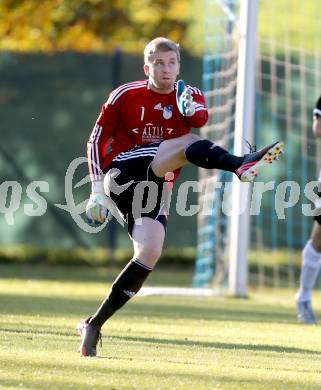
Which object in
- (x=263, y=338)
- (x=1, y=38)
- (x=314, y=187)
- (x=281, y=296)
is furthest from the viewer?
(x=1, y=38)

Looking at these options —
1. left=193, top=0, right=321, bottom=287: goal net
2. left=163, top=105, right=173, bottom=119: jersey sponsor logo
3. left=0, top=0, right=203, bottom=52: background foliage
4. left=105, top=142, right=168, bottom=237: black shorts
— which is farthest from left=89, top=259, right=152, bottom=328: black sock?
left=0, top=0, right=203, bottom=52: background foliage

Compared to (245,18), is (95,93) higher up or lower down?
lower down

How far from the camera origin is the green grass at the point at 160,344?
4.92m

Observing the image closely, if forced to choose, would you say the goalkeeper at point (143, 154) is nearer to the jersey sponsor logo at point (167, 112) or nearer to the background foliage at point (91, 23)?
the jersey sponsor logo at point (167, 112)

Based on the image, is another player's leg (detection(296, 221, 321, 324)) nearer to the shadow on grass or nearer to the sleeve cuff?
the shadow on grass

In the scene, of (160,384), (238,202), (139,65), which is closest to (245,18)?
(238,202)

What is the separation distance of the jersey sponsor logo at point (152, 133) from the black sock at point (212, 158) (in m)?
0.55

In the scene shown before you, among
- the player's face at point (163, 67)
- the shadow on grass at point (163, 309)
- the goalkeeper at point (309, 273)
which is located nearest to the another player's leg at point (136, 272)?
the player's face at point (163, 67)

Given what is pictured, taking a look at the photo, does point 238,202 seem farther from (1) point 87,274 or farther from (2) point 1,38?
(2) point 1,38

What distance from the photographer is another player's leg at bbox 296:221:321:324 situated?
Result: 26.8 ft

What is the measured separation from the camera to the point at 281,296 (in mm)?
11383

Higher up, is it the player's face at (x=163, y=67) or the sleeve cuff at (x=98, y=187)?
the player's face at (x=163, y=67)

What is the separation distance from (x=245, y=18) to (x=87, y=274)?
13.4 ft

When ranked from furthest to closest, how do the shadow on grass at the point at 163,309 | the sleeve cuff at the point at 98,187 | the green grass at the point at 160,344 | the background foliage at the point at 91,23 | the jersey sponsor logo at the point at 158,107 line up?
the background foliage at the point at 91,23 → the shadow on grass at the point at 163,309 → the jersey sponsor logo at the point at 158,107 → the sleeve cuff at the point at 98,187 → the green grass at the point at 160,344
